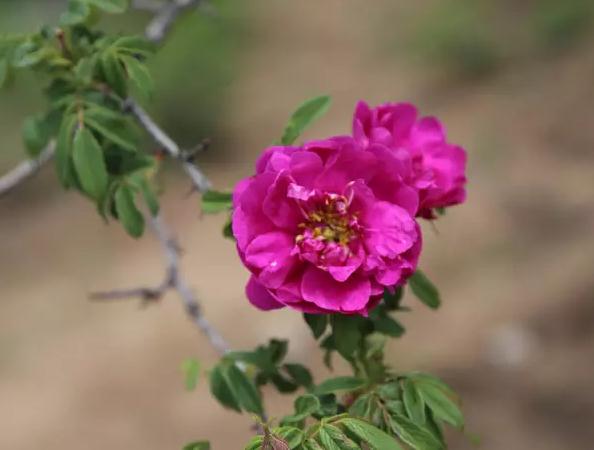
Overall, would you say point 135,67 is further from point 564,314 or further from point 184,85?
point 184,85

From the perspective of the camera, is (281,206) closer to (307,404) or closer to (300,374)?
(307,404)

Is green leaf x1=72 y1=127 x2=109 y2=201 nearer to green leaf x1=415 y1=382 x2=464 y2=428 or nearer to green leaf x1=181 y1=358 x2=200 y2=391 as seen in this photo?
green leaf x1=181 y1=358 x2=200 y2=391

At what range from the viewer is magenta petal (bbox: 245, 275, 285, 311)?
1.07m

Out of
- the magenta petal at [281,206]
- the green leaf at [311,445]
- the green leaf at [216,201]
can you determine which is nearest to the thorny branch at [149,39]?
the green leaf at [216,201]

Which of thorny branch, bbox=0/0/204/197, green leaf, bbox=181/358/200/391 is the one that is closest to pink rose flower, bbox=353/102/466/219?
thorny branch, bbox=0/0/204/197

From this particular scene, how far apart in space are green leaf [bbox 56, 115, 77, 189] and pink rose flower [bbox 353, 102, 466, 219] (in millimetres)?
389

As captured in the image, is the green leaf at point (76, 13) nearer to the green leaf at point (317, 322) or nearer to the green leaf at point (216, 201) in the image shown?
the green leaf at point (216, 201)

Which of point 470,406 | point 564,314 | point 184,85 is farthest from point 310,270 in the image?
point 184,85

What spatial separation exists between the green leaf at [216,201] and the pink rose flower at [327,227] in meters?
0.10

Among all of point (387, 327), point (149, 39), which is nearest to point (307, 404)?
point (387, 327)

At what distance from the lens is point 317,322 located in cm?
110

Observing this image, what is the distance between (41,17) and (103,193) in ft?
15.9

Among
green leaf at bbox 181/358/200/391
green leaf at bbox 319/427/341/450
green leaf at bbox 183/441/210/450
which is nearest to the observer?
green leaf at bbox 319/427/341/450

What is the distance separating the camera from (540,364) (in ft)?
11.5
